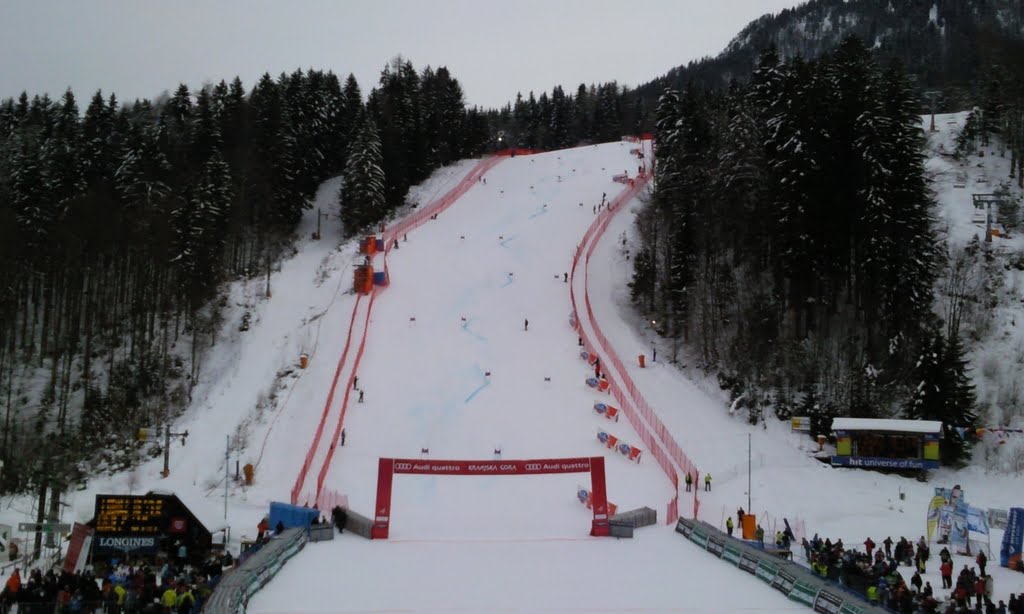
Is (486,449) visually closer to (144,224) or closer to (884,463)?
(884,463)

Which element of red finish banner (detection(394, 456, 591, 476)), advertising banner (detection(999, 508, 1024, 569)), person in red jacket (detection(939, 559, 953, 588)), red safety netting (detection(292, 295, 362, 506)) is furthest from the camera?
red safety netting (detection(292, 295, 362, 506))

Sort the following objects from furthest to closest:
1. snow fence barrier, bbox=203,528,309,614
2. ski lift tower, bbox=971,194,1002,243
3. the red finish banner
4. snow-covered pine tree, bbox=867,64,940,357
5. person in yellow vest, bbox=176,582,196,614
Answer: ski lift tower, bbox=971,194,1002,243, snow-covered pine tree, bbox=867,64,940,357, the red finish banner, person in yellow vest, bbox=176,582,196,614, snow fence barrier, bbox=203,528,309,614

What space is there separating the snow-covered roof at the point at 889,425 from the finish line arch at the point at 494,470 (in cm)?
1189

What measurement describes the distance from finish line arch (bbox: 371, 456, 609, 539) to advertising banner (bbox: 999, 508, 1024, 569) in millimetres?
Result: 10429

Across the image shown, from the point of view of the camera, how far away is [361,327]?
4038 cm

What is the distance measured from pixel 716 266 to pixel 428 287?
54.7ft

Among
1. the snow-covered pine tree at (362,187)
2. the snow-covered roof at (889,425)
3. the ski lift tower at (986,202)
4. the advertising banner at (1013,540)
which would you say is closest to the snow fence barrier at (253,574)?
the advertising banner at (1013,540)

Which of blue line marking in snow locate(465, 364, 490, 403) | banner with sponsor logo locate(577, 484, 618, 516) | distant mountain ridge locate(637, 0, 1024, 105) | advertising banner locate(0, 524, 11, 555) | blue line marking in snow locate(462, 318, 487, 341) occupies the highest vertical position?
distant mountain ridge locate(637, 0, 1024, 105)

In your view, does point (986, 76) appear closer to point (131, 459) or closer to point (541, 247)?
point (541, 247)

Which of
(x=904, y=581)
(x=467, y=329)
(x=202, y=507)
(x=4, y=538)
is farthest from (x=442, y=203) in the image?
(x=904, y=581)

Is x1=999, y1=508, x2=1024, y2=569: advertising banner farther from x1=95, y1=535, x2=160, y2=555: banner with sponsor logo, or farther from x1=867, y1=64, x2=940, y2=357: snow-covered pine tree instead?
x1=95, y1=535, x2=160, y2=555: banner with sponsor logo

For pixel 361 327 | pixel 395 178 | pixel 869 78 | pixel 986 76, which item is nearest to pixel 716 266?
pixel 869 78

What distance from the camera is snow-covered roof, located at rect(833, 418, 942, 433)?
95.7ft

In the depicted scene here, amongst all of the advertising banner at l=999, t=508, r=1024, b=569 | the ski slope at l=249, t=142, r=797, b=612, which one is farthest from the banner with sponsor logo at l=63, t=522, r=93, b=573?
the advertising banner at l=999, t=508, r=1024, b=569
